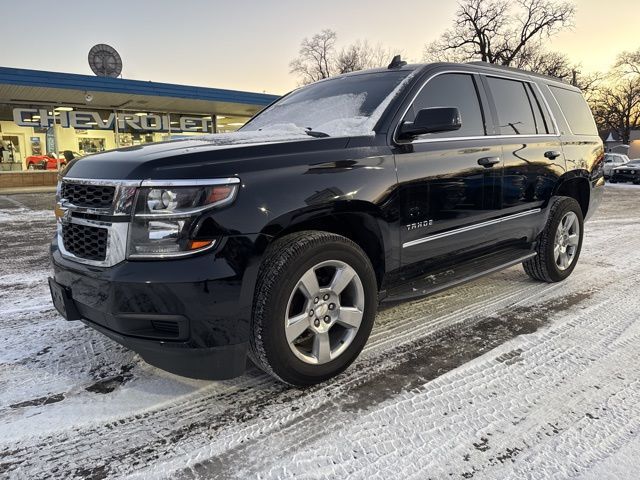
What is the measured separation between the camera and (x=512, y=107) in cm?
410

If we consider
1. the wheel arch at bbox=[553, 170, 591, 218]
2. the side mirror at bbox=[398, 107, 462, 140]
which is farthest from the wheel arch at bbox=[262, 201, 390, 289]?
the wheel arch at bbox=[553, 170, 591, 218]

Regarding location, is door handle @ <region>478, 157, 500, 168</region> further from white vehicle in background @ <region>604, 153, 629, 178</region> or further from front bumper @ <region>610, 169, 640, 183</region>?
white vehicle in background @ <region>604, 153, 629, 178</region>

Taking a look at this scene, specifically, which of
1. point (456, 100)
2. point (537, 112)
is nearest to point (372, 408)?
point (456, 100)

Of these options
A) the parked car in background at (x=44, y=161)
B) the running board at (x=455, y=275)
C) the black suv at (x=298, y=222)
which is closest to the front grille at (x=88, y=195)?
the black suv at (x=298, y=222)

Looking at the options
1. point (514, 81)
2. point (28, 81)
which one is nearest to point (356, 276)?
point (514, 81)

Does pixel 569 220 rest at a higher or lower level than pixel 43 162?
lower

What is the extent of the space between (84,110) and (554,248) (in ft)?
72.6

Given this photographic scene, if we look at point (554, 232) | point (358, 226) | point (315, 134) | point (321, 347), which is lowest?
point (321, 347)

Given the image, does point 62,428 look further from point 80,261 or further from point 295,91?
point 295,91

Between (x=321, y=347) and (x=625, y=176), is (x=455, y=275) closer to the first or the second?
(x=321, y=347)

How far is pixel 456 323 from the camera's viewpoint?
3621 mm

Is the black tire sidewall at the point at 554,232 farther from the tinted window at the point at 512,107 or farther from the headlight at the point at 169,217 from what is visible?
the headlight at the point at 169,217

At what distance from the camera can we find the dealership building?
59.4 feet

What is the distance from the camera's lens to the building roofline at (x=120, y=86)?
1659 centimetres
